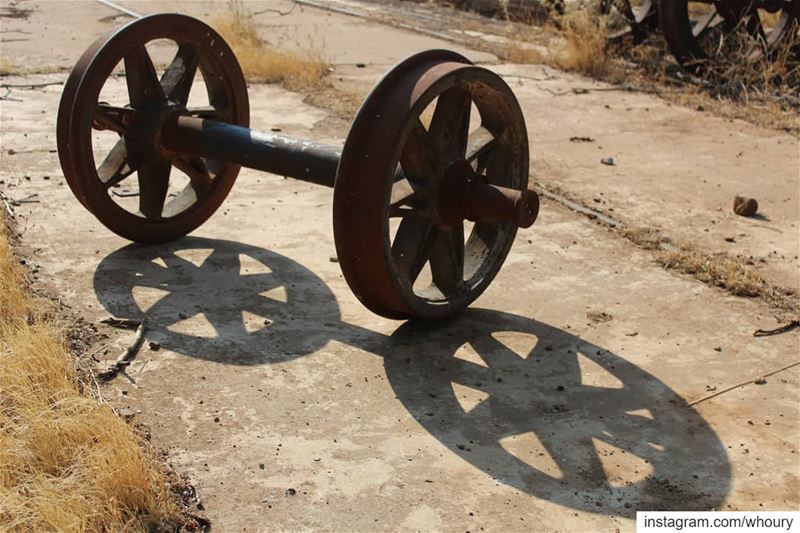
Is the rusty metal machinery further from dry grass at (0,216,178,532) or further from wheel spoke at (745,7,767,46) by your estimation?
wheel spoke at (745,7,767,46)

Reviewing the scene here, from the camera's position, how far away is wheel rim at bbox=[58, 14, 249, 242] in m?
4.99

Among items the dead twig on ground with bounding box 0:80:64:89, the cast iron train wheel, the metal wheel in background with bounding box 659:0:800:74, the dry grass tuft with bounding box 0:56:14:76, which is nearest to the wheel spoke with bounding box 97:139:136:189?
the cast iron train wheel

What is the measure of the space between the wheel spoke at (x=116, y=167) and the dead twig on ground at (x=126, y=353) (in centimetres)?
92

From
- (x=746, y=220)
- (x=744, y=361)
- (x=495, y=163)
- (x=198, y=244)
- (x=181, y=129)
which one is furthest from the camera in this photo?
(x=746, y=220)

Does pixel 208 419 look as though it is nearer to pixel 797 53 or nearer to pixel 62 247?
pixel 62 247

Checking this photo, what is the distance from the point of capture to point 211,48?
551 cm

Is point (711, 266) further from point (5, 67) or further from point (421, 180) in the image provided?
point (5, 67)

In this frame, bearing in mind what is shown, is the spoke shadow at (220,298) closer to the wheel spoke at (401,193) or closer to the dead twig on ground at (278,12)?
the wheel spoke at (401,193)

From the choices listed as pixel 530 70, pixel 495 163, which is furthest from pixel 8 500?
pixel 530 70

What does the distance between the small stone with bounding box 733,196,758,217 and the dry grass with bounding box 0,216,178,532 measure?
12.6ft

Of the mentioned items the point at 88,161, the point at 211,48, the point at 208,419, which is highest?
the point at 211,48

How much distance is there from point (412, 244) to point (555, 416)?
95cm

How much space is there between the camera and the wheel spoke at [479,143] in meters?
4.62

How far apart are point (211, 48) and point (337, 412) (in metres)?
2.35
